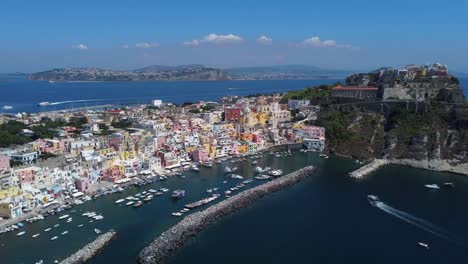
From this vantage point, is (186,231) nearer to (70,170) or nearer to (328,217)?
(328,217)

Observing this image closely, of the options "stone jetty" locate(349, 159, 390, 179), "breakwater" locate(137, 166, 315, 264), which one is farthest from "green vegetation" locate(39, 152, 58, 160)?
"stone jetty" locate(349, 159, 390, 179)

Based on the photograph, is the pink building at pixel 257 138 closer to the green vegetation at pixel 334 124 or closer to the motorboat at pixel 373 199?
the green vegetation at pixel 334 124

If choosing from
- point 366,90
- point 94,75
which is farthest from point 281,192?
point 94,75

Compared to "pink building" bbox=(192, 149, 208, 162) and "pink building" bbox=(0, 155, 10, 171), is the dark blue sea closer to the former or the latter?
"pink building" bbox=(0, 155, 10, 171)

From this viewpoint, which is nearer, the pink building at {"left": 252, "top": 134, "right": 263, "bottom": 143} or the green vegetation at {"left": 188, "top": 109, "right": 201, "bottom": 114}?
the pink building at {"left": 252, "top": 134, "right": 263, "bottom": 143}

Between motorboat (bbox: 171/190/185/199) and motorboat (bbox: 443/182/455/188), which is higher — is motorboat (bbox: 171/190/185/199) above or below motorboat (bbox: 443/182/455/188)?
above

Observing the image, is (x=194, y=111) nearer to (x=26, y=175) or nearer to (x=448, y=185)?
(x=26, y=175)
